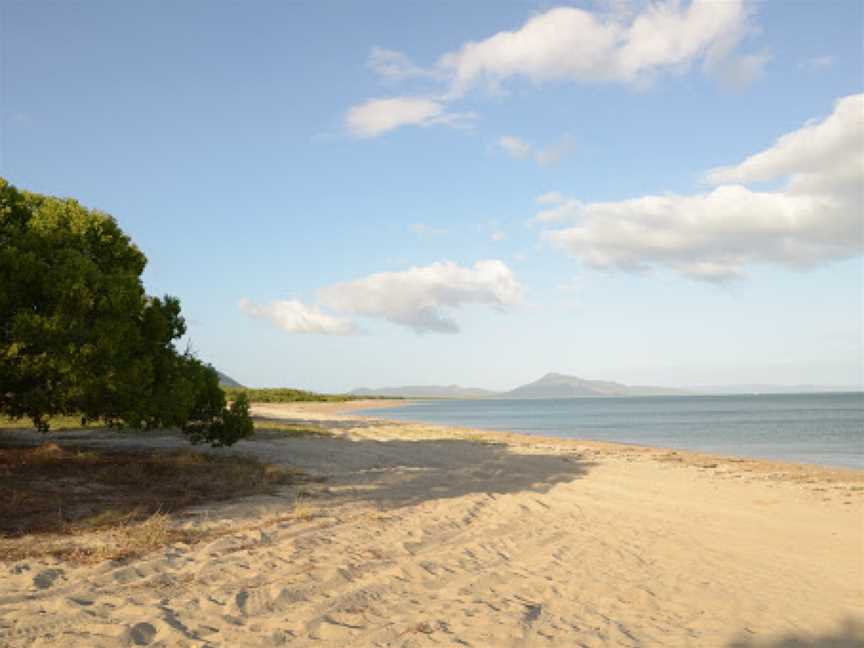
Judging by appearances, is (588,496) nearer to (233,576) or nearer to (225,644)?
(233,576)

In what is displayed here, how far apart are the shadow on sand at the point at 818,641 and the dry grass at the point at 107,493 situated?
7.36 metres

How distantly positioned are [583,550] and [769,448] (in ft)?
95.6

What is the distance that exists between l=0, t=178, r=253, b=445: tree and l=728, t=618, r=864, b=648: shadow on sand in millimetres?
11800

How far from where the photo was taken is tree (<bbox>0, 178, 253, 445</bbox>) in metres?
12.9

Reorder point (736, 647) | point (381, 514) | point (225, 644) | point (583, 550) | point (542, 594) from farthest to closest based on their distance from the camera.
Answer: point (381, 514), point (583, 550), point (542, 594), point (736, 647), point (225, 644)

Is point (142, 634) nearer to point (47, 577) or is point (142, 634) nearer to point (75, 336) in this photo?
point (47, 577)

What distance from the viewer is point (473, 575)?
8812 millimetres

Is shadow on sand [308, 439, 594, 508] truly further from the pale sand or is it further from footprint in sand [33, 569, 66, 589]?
footprint in sand [33, 569, 66, 589]

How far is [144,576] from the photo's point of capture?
7715mm

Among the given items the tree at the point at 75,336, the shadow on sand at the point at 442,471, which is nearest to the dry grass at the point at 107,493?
the tree at the point at 75,336

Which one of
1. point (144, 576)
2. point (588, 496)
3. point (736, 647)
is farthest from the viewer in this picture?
point (588, 496)

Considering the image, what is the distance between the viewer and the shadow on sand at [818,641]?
723 centimetres

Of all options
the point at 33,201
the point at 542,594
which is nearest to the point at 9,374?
the point at 33,201

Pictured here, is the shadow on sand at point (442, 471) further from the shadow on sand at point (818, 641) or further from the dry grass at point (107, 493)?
the shadow on sand at point (818, 641)
